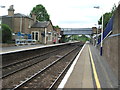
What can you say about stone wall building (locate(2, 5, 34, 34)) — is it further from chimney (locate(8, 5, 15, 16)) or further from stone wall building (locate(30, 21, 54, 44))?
stone wall building (locate(30, 21, 54, 44))

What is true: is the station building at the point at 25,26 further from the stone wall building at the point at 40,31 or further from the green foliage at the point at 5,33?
the green foliage at the point at 5,33

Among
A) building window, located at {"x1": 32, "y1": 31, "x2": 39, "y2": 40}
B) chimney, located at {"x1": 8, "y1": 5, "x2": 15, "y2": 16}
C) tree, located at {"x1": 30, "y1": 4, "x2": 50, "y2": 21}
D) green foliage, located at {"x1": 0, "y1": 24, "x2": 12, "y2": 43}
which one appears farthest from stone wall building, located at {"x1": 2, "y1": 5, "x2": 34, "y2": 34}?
tree, located at {"x1": 30, "y1": 4, "x2": 50, "y2": 21}

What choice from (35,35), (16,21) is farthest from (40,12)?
(16,21)

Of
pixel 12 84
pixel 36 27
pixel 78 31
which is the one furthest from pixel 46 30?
pixel 12 84

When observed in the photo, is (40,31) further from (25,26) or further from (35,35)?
(25,26)

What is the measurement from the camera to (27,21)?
63188 millimetres

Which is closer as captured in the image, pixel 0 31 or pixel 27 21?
pixel 0 31

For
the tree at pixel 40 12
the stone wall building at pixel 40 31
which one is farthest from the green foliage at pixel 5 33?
the tree at pixel 40 12

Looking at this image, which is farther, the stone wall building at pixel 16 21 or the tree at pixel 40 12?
the tree at pixel 40 12

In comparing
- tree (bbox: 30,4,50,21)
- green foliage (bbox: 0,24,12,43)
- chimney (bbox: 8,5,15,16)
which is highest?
tree (bbox: 30,4,50,21)

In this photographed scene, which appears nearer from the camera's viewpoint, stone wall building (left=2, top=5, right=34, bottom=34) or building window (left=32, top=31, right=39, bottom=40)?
stone wall building (left=2, top=5, right=34, bottom=34)

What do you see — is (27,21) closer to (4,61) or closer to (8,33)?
(8,33)

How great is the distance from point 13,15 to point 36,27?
819 centimetres

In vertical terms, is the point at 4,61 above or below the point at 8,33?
below
